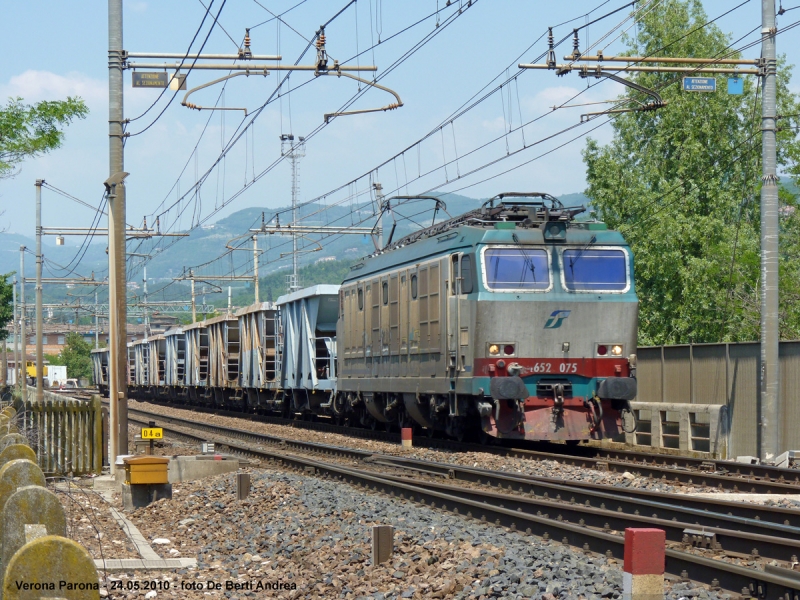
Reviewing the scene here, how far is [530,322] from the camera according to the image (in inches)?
707

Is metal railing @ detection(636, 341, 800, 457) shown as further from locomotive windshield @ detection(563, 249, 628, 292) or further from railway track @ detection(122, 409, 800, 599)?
railway track @ detection(122, 409, 800, 599)

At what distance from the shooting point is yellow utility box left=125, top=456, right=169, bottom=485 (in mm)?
14180

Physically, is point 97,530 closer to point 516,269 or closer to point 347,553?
point 347,553

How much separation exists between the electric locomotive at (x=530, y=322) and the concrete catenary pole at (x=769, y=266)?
2.10 metres

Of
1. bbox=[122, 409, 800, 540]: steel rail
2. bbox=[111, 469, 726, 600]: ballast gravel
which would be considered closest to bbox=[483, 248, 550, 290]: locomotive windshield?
bbox=[122, 409, 800, 540]: steel rail

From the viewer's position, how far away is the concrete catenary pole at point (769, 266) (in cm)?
1708

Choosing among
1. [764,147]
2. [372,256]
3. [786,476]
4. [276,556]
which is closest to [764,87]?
[764,147]

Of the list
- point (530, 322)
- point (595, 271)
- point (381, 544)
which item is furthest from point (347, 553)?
point (595, 271)

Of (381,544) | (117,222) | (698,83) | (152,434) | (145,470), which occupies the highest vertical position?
(698,83)

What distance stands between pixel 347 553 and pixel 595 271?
992 centimetres

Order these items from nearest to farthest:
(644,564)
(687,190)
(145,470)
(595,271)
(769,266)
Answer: (644,564) → (145,470) → (769,266) → (595,271) → (687,190)

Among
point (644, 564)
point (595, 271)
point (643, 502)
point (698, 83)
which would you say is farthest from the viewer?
point (698, 83)

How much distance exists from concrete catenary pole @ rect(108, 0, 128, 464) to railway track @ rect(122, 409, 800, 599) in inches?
118

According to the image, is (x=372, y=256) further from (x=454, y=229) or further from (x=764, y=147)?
(x=764, y=147)
